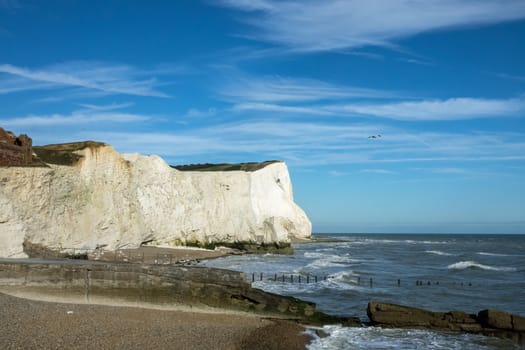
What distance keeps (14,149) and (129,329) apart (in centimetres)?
1750

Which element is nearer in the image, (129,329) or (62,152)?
(129,329)

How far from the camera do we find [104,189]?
34406mm

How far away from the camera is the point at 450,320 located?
16688 mm

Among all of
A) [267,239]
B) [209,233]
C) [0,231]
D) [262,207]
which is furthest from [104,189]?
[262,207]

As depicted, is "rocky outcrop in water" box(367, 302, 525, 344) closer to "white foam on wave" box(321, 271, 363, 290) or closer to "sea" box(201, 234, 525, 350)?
"sea" box(201, 234, 525, 350)

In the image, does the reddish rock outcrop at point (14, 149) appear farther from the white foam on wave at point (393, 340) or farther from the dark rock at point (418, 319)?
the dark rock at point (418, 319)

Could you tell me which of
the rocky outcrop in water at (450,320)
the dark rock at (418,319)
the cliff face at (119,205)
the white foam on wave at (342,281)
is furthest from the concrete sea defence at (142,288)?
the white foam on wave at (342,281)

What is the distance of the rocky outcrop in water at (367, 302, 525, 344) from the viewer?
16.1 metres

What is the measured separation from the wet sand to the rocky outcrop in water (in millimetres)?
3059

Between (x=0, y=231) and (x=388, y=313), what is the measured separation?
15313mm

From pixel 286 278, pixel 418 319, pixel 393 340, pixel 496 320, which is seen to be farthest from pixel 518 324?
pixel 286 278

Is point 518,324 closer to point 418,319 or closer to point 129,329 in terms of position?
point 418,319

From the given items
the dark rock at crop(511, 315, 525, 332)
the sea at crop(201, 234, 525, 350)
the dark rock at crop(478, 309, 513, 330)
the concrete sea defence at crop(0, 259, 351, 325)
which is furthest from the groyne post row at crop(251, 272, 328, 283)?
the dark rock at crop(511, 315, 525, 332)

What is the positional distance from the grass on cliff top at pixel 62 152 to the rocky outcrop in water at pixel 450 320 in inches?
899
